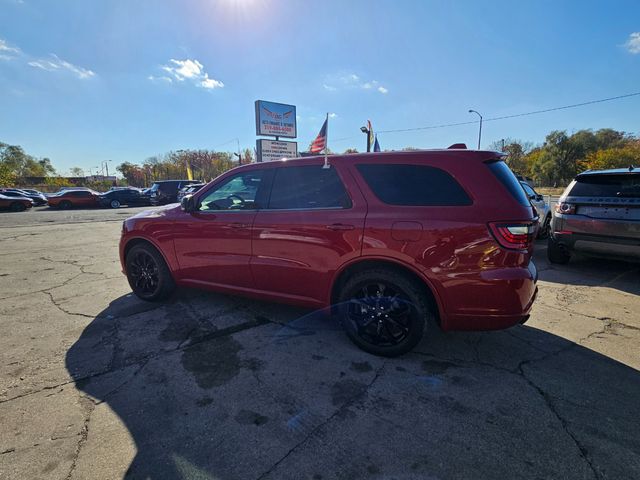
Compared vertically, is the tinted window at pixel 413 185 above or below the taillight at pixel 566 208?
above

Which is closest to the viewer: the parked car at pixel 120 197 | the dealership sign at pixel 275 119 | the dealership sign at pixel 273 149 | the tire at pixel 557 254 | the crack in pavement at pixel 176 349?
the crack in pavement at pixel 176 349

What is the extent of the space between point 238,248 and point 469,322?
2346 millimetres

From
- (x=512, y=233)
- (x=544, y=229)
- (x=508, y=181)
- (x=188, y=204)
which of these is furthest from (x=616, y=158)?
(x=188, y=204)

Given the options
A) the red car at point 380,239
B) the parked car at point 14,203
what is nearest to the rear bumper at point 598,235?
the red car at point 380,239

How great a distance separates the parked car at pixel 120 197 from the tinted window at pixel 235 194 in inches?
1059

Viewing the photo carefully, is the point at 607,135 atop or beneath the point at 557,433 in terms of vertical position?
atop

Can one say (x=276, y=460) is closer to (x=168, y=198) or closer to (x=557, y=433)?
(x=557, y=433)

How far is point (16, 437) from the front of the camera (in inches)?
83.6

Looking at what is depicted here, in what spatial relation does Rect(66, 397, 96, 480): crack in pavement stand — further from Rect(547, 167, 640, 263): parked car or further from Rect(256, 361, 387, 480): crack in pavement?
Rect(547, 167, 640, 263): parked car

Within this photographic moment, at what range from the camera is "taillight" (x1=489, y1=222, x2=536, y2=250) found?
2.52 m

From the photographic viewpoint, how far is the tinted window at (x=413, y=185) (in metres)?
2.69

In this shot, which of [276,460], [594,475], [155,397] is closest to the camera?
[594,475]

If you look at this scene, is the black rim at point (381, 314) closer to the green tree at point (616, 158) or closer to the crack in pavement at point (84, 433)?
the crack in pavement at point (84, 433)

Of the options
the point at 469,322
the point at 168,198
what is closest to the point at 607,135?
the point at 168,198
